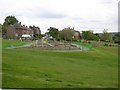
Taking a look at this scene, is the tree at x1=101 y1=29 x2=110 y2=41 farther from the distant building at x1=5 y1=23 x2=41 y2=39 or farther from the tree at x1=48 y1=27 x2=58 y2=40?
the distant building at x1=5 y1=23 x2=41 y2=39

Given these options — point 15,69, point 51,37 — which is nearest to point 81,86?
point 15,69

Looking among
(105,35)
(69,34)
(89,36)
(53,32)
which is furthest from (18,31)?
(105,35)

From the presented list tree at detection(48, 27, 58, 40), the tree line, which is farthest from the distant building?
tree at detection(48, 27, 58, 40)

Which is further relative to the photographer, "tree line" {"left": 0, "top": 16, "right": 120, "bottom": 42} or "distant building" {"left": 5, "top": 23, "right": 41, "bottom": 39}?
"distant building" {"left": 5, "top": 23, "right": 41, "bottom": 39}

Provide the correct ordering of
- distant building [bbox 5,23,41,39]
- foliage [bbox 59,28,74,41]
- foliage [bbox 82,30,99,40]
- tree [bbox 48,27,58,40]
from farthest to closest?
distant building [bbox 5,23,41,39]
foliage [bbox 82,30,99,40]
tree [bbox 48,27,58,40]
foliage [bbox 59,28,74,41]

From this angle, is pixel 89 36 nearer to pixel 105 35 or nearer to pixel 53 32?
pixel 105 35

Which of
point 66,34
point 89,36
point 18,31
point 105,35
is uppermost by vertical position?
point 18,31

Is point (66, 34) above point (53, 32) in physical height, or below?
below

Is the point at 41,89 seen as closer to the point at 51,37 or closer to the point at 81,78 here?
the point at 81,78

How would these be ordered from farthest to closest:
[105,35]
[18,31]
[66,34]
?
[18,31] → [105,35] → [66,34]

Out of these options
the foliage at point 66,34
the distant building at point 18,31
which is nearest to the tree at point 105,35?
the foliage at point 66,34

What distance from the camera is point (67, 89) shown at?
1054 centimetres

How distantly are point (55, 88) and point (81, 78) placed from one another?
10.4 feet

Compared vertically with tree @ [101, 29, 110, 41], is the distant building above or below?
above
